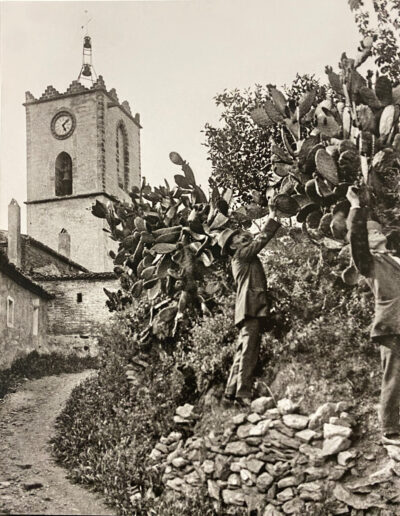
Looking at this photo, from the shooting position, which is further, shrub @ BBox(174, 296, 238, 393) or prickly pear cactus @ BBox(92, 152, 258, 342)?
prickly pear cactus @ BBox(92, 152, 258, 342)

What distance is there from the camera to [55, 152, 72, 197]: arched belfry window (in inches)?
1018

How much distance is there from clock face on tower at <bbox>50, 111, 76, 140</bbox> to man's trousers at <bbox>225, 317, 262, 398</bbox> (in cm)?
1945

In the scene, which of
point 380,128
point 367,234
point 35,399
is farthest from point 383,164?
point 35,399

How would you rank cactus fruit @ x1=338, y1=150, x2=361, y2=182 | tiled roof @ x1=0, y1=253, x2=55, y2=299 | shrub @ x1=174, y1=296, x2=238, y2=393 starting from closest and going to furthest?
cactus fruit @ x1=338, y1=150, x2=361, y2=182 < shrub @ x1=174, y1=296, x2=238, y2=393 < tiled roof @ x1=0, y1=253, x2=55, y2=299

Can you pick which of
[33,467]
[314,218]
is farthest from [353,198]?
[33,467]

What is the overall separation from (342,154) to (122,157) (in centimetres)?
2006

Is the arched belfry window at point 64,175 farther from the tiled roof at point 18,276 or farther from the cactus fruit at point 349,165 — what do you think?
the cactus fruit at point 349,165

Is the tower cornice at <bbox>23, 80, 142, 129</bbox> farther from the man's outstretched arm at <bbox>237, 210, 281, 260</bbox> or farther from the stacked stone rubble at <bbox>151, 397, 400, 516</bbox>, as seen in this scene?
the stacked stone rubble at <bbox>151, 397, 400, 516</bbox>

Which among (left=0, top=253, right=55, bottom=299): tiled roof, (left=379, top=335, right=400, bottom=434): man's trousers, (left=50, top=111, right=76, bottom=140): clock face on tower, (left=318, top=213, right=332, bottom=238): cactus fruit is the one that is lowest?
(left=379, top=335, right=400, bottom=434): man's trousers

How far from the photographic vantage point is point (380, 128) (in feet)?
19.9

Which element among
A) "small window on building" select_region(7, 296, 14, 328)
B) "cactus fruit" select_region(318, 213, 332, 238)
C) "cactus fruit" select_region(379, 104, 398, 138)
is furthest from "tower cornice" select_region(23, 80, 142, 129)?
"cactus fruit" select_region(379, 104, 398, 138)

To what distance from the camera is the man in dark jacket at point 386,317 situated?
5.48 meters

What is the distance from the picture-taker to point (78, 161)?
990 inches

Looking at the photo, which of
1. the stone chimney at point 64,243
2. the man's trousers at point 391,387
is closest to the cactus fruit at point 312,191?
the man's trousers at point 391,387
